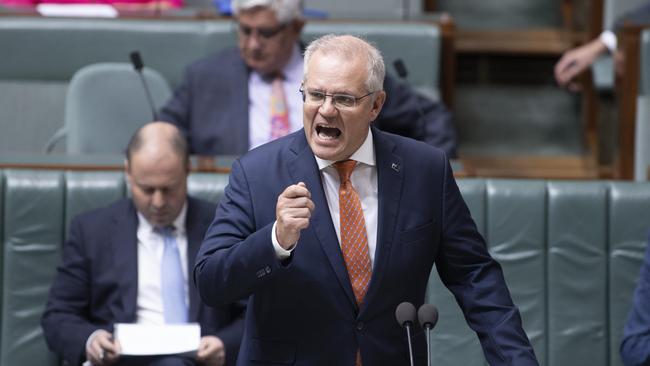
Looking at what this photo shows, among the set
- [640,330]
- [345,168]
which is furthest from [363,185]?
[640,330]

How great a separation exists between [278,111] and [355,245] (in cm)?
201

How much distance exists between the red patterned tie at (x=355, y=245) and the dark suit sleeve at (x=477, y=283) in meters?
0.17

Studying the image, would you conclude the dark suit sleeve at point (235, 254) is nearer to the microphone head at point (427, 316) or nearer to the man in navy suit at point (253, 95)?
the microphone head at point (427, 316)

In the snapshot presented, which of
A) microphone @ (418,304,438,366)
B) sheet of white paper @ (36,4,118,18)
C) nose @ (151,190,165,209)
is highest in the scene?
sheet of white paper @ (36,4,118,18)

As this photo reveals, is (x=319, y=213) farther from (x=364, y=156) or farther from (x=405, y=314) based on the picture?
(x=405, y=314)

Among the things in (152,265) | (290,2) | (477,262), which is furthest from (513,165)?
(477,262)

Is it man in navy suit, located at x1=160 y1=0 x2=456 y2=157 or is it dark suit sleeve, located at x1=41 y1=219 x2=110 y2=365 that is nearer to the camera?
dark suit sleeve, located at x1=41 y1=219 x2=110 y2=365

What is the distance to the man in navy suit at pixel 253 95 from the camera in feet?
14.1

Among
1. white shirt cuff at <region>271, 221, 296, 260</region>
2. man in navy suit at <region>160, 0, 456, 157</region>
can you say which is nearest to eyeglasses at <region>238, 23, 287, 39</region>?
man in navy suit at <region>160, 0, 456, 157</region>

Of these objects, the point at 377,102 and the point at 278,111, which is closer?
the point at 377,102

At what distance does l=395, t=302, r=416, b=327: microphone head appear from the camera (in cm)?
222

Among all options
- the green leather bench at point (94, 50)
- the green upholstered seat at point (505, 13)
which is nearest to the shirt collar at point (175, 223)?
the green leather bench at point (94, 50)

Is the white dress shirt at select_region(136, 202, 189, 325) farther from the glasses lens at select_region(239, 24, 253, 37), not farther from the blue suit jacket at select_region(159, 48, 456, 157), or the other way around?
the glasses lens at select_region(239, 24, 253, 37)

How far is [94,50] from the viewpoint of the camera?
16.9 ft
